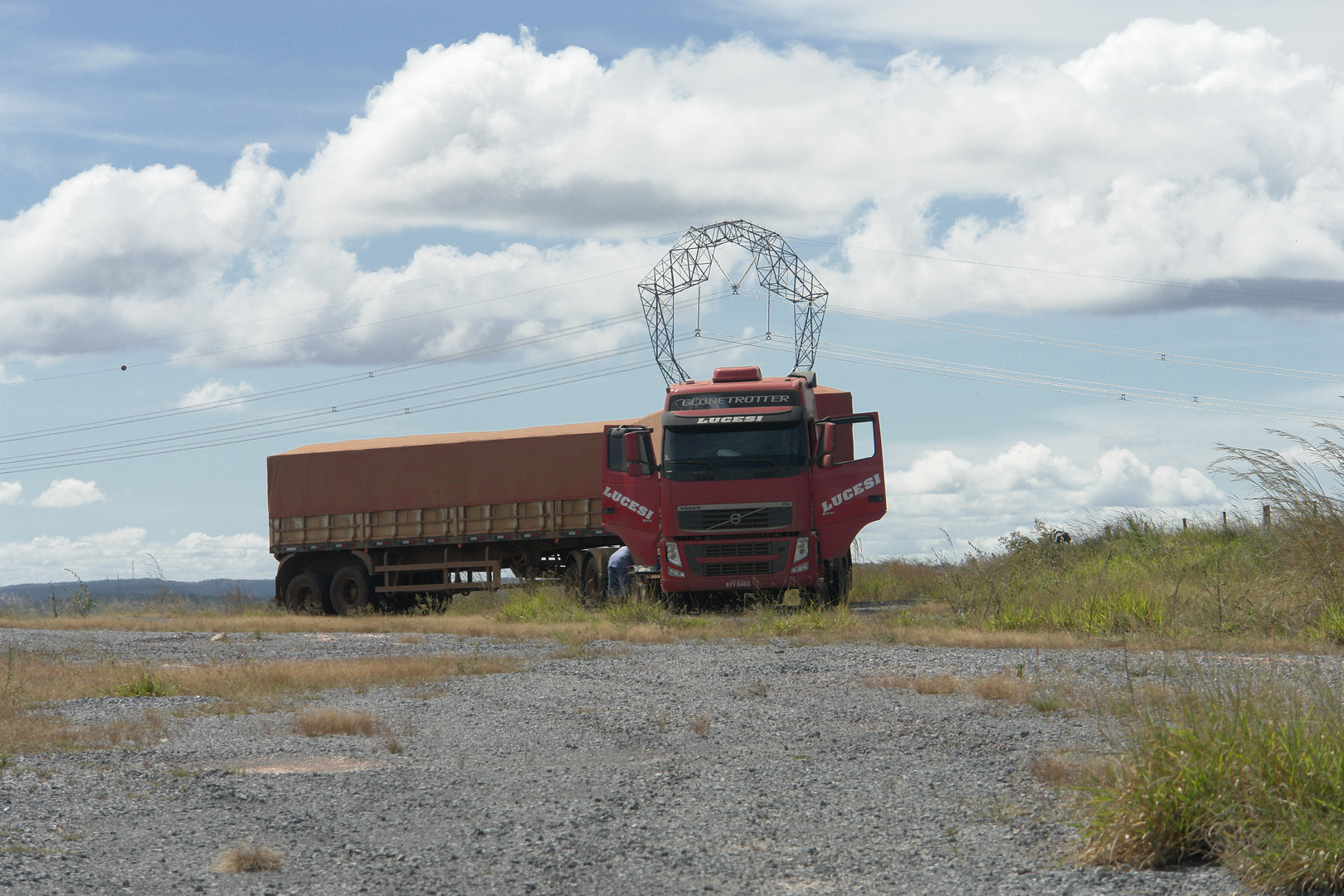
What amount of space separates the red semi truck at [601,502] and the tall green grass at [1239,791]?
13.0 metres

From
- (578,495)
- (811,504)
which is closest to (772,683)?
(811,504)

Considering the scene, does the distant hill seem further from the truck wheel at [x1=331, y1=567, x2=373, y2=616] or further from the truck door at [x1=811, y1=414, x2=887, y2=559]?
the truck door at [x1=811, y1=414, x2=887, y2=559]

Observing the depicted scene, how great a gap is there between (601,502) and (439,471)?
192 inches

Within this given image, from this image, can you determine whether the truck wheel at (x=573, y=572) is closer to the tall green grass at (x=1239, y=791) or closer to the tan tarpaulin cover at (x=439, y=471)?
the tan tarpaulin cover at (x=439, y=471)

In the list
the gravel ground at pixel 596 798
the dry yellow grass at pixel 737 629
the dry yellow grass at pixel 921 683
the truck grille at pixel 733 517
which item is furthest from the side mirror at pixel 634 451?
the dry yellow grass at pixel 921 683

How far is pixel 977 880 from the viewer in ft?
15.4

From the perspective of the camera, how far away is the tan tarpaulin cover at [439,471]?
24.0 m

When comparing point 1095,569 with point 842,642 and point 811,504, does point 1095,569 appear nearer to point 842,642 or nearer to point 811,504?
point 811,504

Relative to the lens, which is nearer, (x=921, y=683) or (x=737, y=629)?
(x=921, y=683)

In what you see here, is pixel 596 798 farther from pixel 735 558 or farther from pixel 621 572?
pixel 621 572

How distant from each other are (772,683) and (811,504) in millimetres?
8150

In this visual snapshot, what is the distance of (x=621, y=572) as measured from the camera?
21.0 m

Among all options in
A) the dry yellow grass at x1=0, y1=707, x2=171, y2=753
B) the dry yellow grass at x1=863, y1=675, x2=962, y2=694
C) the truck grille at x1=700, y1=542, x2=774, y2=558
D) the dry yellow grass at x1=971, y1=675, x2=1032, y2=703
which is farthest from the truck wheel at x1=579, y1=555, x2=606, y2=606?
the dry yellow grass at x1=971, y1=675, x2=1032, y2=703

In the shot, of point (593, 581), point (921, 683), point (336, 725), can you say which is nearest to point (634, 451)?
point (593, 581)
